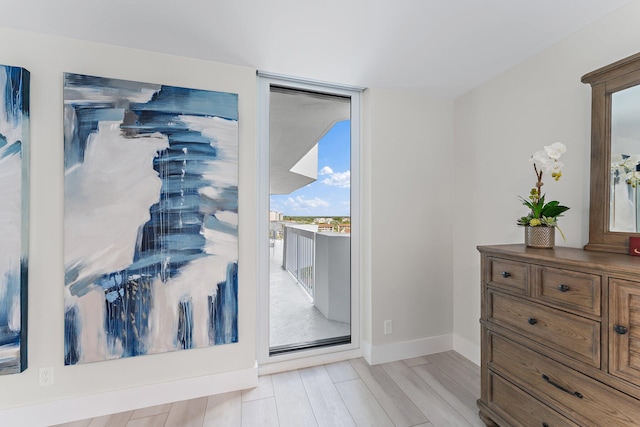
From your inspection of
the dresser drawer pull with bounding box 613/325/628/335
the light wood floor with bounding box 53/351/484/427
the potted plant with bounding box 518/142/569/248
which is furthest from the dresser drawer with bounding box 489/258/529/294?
the light wood floor with bounding box 53/351/484/427

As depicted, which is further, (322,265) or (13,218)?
(322,265)

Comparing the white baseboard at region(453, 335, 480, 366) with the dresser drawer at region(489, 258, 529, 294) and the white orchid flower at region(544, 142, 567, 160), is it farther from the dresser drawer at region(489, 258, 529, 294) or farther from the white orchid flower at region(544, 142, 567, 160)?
the white orchid flower at region(544, 142, 567, 160)

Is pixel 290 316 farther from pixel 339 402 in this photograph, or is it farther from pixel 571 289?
pixel 571 289

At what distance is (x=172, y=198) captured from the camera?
2016 millimetres

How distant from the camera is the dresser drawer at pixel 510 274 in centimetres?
153

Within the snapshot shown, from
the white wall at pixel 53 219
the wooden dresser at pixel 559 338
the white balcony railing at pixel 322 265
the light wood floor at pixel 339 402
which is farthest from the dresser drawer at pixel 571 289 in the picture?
the white wall at pixel 53 219

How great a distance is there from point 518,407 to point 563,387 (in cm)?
→ 32

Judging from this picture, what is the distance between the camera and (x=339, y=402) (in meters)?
2.00

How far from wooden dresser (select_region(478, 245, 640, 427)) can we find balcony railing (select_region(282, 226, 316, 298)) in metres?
1.75

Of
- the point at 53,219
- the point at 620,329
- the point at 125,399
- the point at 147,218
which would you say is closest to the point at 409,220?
the point at 620,329

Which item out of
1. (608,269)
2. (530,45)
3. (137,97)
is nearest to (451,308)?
(608,269)

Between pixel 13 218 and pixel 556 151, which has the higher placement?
pixel 556 151

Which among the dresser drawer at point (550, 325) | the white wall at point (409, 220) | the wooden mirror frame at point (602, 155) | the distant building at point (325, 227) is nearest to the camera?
the dresser drawer at point (550, 325)

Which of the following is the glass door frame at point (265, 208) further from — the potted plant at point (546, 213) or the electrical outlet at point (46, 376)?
the potted plant at point (546, 213)
